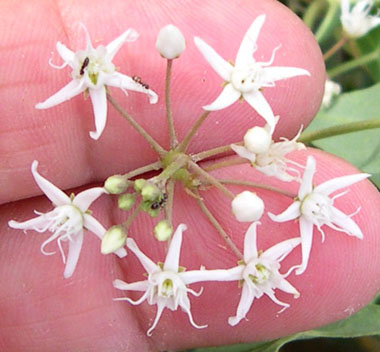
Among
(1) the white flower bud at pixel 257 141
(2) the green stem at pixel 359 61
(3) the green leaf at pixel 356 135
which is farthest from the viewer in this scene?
(2) the green stem at pixel 359 61

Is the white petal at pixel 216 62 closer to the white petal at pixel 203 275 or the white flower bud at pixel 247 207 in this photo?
the white flower bud at pixel 247 207

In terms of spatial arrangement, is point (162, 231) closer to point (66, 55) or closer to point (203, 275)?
point (203, 275)

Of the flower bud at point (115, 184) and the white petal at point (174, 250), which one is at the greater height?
the flower bud at point (115, 184)

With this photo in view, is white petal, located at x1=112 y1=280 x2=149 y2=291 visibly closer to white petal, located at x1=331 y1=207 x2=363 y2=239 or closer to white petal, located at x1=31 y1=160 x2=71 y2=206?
white petal, located at x1=31 y1=160 x2=71 y2=206

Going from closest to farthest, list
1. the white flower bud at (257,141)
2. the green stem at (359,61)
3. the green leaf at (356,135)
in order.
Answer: the white flower bud at (257,141), the green leaf at (356,135), the green stem at (359,61)

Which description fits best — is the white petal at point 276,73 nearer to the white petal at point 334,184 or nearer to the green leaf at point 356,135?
the white petal at point 334,184

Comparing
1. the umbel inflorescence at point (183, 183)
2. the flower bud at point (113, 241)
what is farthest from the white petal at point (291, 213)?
the flower bud at point (113, 241)

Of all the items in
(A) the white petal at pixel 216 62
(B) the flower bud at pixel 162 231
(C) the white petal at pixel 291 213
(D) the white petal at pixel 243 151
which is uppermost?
(A) the white petal at pixel 216 62

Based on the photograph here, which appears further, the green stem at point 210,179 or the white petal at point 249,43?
the white petal at point 249,43
